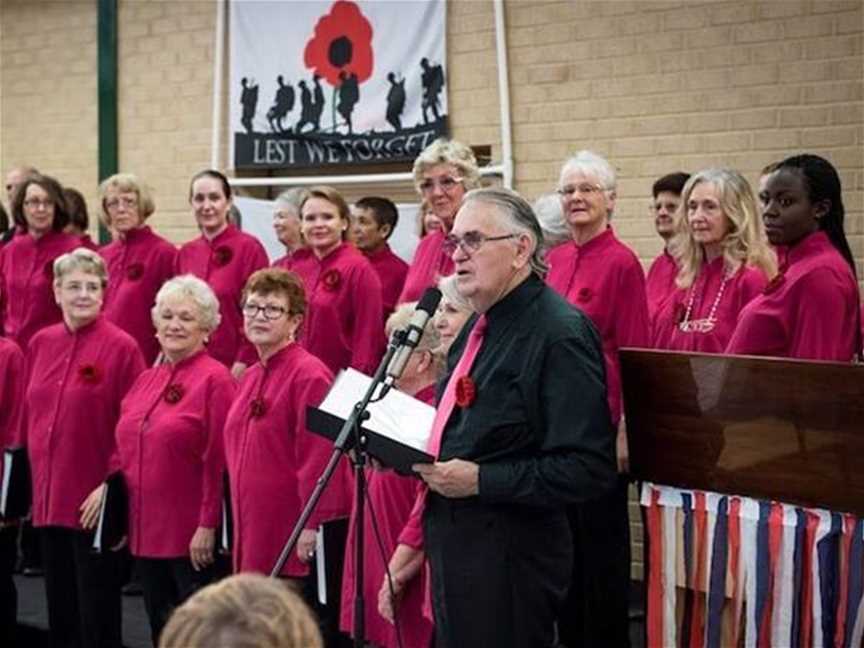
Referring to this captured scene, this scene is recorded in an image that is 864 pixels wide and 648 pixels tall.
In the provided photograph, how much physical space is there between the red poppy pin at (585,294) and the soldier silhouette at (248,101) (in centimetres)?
360

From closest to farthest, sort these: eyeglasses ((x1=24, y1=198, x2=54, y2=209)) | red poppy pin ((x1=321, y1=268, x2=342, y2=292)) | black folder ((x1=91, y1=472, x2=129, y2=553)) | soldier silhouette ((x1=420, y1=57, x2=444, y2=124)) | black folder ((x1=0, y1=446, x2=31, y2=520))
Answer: black folder ((x1=91, y1=472, x2=129, y2=553)) → black folder ((x1=0, y1=446, x2=31, y2=520)) → red poppy pin ((x1=321, y1=268, x2=342, y2=292)) → eyeglasses ((x1=24, y1=198, x2=54, y2=209)) → soldier silhouette ((x1=420, y1=57, x2=444, y2=124))

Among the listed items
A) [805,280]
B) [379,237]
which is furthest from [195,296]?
[805,280]

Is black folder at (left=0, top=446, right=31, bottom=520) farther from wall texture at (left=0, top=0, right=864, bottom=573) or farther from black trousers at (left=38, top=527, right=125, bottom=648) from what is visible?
wall texture at (left=0, top=0, right=864, bottom=573)

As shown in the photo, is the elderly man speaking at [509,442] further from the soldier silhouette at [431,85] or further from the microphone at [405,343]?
the soldier silhouette at [431,85]

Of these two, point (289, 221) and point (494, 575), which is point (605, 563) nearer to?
point (494, 575)

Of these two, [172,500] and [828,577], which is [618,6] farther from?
[828,577]

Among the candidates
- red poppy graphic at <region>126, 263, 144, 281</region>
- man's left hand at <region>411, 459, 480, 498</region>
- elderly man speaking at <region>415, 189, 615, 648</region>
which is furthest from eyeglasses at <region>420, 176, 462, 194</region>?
red poppy graphic at <region>126, 263, 144, 281</region>

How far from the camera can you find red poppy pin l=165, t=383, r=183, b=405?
4.59 m

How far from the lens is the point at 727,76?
18.7 feet

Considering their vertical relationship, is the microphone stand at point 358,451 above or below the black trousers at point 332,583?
above

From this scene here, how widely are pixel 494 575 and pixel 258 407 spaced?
1486 millimetres

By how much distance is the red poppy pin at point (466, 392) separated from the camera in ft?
9.93

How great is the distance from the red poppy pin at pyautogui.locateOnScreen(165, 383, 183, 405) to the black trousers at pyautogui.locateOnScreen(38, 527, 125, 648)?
2.10 feet

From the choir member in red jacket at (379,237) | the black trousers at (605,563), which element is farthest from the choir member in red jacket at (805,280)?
the choir member in red jacket at (379,237)
